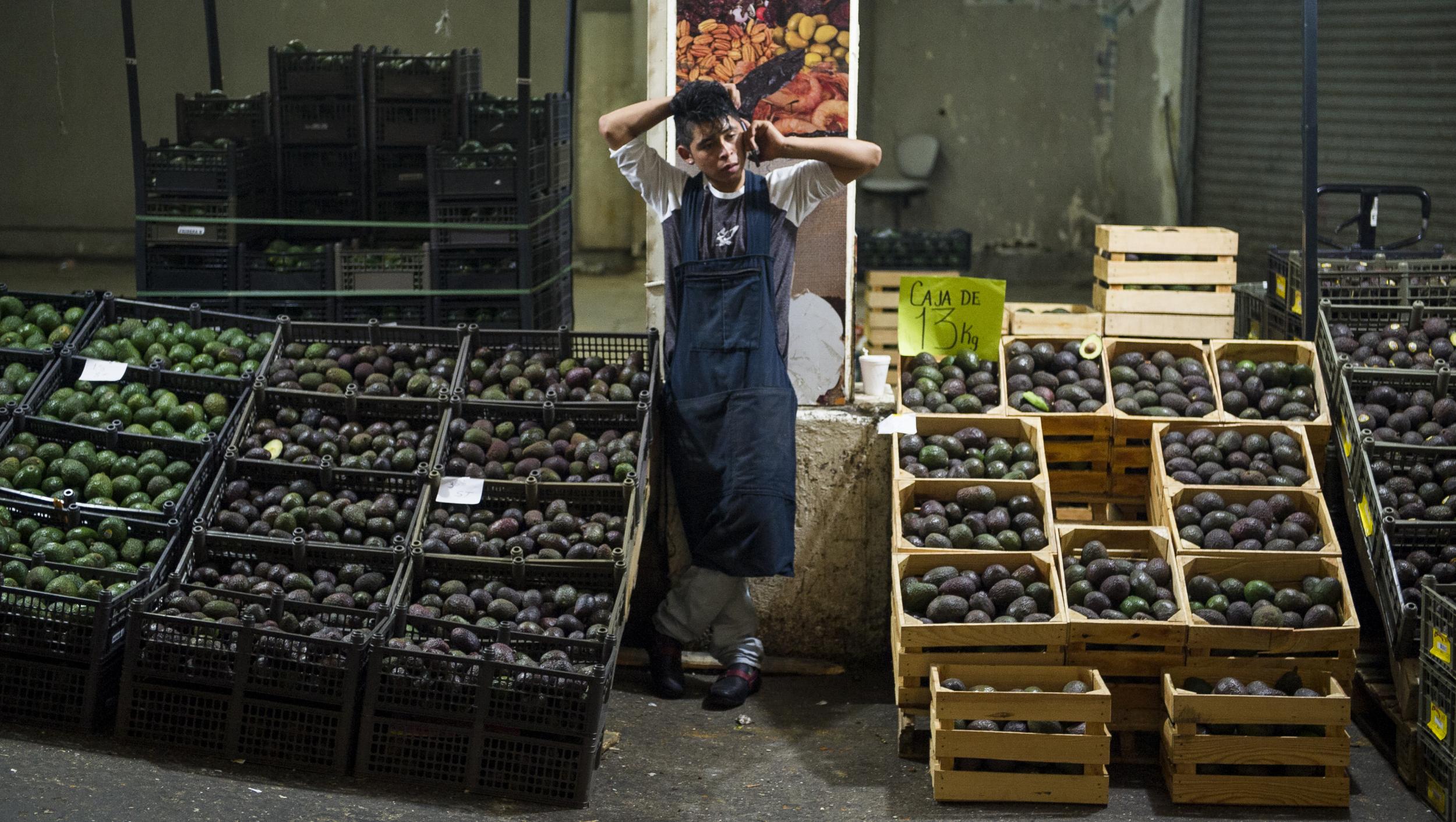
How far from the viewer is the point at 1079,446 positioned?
4738 millimetres

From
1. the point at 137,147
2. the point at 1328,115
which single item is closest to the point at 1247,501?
the point at 137,147

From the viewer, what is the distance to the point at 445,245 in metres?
5.42

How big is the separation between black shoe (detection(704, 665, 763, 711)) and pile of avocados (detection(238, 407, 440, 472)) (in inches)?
49.1

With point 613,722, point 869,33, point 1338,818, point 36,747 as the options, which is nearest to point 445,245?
point 613,722

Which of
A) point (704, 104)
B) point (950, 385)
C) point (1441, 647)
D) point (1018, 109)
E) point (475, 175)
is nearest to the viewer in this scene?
point (1441, 647)

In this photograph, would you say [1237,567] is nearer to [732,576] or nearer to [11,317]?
[732,576]

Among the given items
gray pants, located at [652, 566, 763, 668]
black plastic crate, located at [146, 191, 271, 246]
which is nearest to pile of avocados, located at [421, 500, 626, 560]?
gray pants, located at [652, 566, 763, 668]

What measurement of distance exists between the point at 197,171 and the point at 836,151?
2.72 m

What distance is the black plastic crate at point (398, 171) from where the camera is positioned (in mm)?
5871

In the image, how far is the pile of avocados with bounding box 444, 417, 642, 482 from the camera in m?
4.52

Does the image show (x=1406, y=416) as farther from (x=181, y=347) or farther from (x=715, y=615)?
(x=181, y=347)

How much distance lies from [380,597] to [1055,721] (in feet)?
6.54

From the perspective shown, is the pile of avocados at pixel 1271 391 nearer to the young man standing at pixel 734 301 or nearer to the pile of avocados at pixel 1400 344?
the pile of avocados at pixel 1400 344

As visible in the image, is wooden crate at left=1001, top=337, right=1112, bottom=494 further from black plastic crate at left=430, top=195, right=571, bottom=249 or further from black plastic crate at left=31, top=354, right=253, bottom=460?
black plastic crate at left=31, top=354, right=253, bottom=460
